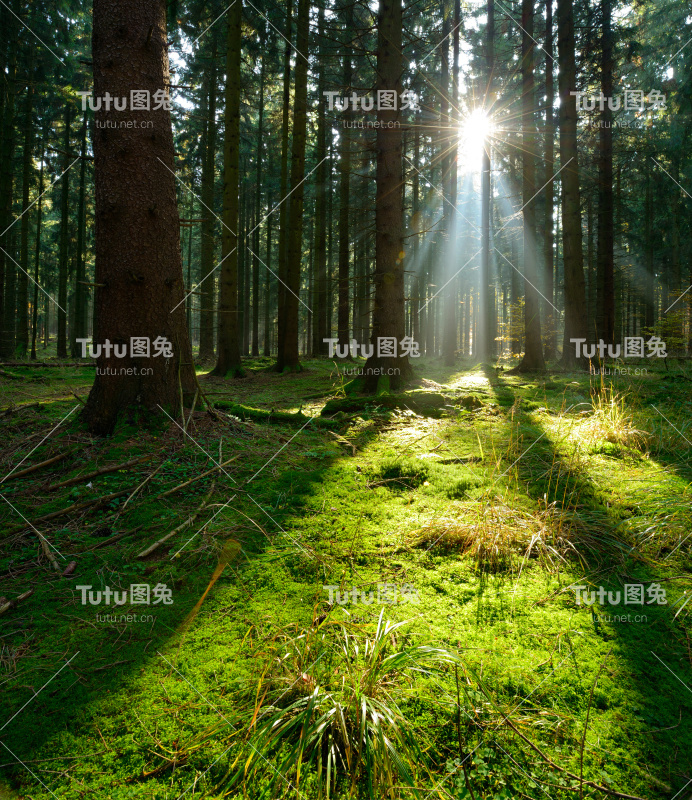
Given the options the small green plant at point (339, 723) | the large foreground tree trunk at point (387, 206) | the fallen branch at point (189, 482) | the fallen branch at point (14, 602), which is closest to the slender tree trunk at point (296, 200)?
the large foreground tree trunk at point (387, 206)

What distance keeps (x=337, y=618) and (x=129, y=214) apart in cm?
427

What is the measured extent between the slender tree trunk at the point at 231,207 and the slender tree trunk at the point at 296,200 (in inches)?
57.1

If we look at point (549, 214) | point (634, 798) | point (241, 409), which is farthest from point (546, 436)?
point (549, 214)

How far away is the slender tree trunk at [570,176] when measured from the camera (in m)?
11.1

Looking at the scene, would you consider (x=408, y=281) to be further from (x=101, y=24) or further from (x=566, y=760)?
(x=566, y=760)

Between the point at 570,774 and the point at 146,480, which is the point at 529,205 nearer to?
the point at 146,480

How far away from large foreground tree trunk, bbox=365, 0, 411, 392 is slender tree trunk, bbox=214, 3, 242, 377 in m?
3.88

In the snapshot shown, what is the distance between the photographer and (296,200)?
11.7 metres

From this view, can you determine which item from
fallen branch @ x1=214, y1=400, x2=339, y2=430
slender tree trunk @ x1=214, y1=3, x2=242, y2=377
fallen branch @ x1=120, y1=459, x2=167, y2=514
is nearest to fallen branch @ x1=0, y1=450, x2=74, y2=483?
fallen branch @ x1=120, y1=459, x2=167, y2=514

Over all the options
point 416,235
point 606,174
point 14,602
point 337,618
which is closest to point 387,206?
point 337,618

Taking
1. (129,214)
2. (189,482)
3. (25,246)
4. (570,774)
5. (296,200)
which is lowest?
(570,774)

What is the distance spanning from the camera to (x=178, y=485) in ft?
12.2

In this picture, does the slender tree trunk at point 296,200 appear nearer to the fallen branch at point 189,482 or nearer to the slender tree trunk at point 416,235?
the slender tree trunk at point 416,235

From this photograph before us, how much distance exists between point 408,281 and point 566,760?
1209 inches
